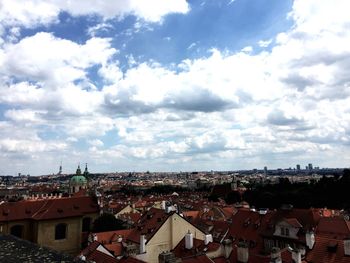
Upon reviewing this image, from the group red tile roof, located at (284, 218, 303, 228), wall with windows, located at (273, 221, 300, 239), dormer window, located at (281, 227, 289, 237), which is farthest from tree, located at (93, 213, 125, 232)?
red tile roof, located at (284, 218, 303, 228)

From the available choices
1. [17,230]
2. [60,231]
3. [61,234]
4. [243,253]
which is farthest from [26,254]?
[17,230]

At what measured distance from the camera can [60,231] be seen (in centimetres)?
6241

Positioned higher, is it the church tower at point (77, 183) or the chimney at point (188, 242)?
the church tower at point (77, 183)

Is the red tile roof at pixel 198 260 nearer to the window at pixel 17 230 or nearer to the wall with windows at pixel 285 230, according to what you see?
the wall with windows at pixel 285 230

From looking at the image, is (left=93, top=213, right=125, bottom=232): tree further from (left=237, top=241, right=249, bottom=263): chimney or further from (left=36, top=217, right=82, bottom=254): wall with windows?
(left=237, top=241, right=249, bottom=263): chimney

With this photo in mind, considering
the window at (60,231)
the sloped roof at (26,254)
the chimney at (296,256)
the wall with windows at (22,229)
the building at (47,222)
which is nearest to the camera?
the sloped roof at (26,254)

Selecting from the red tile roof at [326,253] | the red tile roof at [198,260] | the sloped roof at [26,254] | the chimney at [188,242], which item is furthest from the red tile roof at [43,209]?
the sloped roof at [26,254]

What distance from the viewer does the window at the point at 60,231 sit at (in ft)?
203

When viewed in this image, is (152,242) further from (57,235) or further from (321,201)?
(321,201)

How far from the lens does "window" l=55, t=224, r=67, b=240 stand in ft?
203

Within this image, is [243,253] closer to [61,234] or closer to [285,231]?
[285,231]

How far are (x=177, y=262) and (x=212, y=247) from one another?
9362 mm

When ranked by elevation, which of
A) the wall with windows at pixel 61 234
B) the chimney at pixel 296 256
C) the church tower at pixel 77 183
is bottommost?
the wall with windows at pixel 61 234

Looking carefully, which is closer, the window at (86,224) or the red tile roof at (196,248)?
the red tile roof at (196,248)
